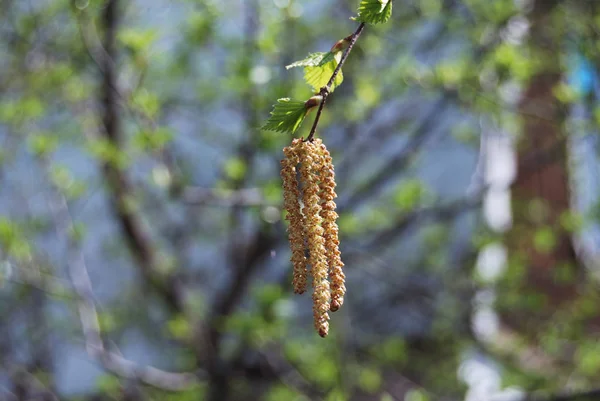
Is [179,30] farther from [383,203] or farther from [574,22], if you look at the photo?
[574,22]

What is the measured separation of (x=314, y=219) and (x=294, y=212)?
3 centimetres

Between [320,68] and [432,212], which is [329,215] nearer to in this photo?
[320,68]

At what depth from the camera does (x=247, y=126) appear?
3176mm

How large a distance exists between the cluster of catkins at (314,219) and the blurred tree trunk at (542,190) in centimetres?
241

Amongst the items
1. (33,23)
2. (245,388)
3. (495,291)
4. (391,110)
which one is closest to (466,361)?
(495,291)

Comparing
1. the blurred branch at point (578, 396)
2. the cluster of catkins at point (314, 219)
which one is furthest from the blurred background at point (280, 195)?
the cluster of catkins at point (314, 219)

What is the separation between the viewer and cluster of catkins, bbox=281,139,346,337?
919mm

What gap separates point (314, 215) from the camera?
0.94 metres

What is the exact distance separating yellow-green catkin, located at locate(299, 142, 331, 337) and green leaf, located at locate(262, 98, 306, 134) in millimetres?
54

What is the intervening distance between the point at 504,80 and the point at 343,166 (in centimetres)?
131

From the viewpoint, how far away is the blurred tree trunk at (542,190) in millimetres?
3570

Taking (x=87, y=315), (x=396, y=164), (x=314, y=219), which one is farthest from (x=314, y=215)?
(x=87, y=315)

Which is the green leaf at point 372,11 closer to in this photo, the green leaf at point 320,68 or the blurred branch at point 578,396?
the green leaf at point 320,68

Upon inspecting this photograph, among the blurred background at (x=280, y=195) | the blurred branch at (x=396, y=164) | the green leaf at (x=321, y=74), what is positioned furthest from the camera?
the blurred branch at (x=396, y=164)
